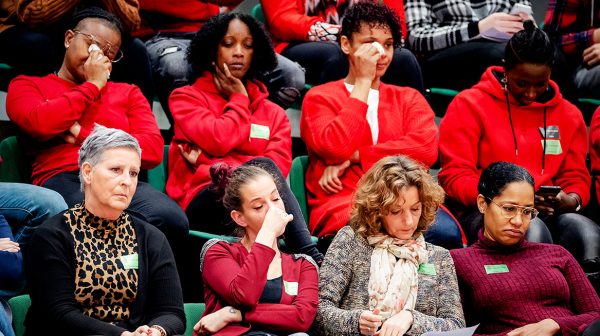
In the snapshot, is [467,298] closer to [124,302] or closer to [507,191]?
[507,191]

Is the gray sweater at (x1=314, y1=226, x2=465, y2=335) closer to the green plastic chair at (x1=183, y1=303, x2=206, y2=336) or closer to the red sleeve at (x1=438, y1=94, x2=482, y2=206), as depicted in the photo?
the green plastic chair at (x1=183, y1=303, x2=206, y2=336)

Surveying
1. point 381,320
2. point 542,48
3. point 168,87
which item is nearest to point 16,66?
point 168,87

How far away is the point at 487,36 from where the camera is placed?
15.6 ft

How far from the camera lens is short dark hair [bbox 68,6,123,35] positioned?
377 centimetres

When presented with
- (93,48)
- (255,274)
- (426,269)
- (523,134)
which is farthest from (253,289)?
(523,134)

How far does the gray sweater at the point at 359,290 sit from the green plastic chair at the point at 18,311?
91 centimetres

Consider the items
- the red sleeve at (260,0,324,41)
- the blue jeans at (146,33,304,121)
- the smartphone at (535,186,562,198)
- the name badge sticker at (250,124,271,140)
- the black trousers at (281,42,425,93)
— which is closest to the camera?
the smartphone at (535,186,562,198)

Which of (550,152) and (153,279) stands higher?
(153,279)

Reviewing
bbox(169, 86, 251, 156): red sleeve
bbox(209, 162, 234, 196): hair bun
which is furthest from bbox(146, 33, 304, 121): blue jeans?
bbox(209, 162, 234, 196): hair bun

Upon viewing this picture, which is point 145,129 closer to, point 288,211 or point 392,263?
point 288,211

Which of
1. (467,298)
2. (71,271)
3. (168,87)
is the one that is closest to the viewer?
(71,271)

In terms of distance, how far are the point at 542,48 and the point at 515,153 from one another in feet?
1.49

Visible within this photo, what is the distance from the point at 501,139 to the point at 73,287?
6.77 ft

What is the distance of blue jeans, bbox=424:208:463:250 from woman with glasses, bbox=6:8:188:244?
938 mm
